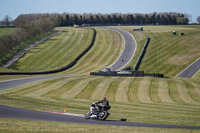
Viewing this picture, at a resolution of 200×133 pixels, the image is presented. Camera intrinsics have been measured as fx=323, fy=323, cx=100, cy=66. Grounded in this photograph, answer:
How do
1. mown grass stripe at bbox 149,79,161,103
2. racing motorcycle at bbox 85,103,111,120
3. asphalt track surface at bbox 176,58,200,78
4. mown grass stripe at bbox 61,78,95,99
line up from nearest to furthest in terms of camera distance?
racing motorcycle at bbox 85,103,111,120 < mown grass stripe at bbox 149,79,161,103 < mown grass stripe at bbox 61,78,95,99 < asphalt track surface at bbox 176,58,200,78

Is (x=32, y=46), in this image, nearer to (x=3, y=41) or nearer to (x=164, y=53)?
(x=3, y=41)

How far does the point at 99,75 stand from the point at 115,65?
2764cm

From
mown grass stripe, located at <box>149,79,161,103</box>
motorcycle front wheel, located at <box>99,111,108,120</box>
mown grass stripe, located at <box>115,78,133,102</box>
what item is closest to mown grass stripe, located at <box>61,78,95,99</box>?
mown grass stripe, located at <box>115,78,133,102</box>

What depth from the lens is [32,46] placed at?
448ft

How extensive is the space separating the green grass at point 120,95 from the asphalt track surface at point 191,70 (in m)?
21.5

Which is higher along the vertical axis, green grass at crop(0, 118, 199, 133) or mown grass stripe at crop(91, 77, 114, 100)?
green grass at crop(0, 118, 199, 133)

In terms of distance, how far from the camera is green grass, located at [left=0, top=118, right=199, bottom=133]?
20.6 m

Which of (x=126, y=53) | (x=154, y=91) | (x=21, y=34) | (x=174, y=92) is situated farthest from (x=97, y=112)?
(x=21, y=34)

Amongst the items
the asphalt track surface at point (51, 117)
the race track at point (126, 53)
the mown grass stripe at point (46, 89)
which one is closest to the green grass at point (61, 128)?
the asphalt track surface at point (51, 117)

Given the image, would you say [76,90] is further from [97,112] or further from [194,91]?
[97,112]

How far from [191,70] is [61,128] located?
222ft

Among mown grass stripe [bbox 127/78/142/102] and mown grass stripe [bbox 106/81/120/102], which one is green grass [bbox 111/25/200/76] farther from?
mown grass stripe [bbox 106/81/120/102]

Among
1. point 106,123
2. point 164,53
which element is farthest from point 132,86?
point 164,53

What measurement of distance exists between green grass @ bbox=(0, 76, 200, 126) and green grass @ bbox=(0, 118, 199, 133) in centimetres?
770
